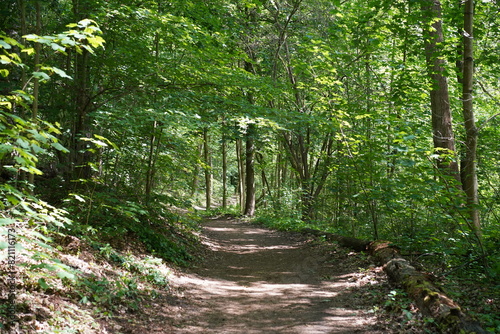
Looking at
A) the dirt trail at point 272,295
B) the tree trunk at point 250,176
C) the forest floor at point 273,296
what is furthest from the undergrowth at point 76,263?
the tree trunk at point 250,176

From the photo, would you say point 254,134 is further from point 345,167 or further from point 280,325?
point 280,325

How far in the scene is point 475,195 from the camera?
22.6ft

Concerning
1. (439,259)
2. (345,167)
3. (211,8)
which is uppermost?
(211,8)

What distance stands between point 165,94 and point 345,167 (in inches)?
220

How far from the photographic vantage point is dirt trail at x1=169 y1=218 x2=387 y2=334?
4918 millimetres

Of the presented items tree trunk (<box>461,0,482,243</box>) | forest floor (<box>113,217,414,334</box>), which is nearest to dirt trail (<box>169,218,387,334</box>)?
forest floor (<box>113,217,414,334</box>)

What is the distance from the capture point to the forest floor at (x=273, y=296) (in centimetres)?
481

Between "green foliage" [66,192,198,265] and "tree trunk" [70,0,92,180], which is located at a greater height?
"tree trunk" [70,0,92,180]

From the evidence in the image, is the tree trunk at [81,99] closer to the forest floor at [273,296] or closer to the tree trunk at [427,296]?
the forest floor at [273,296]

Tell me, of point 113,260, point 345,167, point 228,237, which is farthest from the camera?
point 228,237

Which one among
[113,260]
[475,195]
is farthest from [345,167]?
[113,260]

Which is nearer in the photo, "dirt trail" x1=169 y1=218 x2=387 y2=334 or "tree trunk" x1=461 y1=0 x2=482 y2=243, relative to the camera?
"dirt trail" x1=169 y1=218 x2=387 y2=334

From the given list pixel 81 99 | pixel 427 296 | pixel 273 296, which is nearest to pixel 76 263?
pixel 273 296

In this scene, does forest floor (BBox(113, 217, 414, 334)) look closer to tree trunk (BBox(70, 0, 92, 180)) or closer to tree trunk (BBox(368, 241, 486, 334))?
tree trunk (BBox(368, 241, 486, 334))
